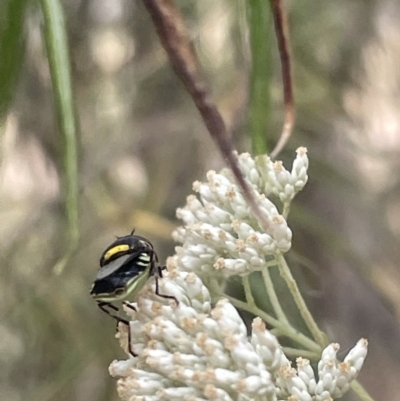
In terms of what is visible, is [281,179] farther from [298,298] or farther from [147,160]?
[147,160]

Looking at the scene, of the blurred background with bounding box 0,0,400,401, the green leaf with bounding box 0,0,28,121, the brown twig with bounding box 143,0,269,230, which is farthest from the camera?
the blurred background with bounding box 0,0,400,401

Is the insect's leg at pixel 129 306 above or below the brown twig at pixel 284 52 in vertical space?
below

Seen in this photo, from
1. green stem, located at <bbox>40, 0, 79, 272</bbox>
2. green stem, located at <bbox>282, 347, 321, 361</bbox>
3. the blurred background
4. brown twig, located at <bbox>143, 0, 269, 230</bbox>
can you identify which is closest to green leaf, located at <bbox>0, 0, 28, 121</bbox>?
green stem, located at <bbox>40, 0, 79, 272</bbox>

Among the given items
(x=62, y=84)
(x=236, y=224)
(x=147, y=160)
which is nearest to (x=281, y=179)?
(x=236, y=224)

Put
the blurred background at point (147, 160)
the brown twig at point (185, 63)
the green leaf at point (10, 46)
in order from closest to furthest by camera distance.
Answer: the brown twig at point (185, 63) < the green leaf at point (10, 46) < the blurred background at point (147, 160)

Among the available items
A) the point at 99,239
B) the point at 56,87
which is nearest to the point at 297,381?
the point at 56,87

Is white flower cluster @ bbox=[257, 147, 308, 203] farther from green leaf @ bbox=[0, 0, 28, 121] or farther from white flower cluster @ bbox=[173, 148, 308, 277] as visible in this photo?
green leaf @ bbox=[0, 0, 28, 121]

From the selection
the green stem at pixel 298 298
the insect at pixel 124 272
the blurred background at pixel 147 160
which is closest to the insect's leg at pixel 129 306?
the insect at pixel 124 272

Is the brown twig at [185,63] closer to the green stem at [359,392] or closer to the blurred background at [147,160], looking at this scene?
the green stem at [359,392]
